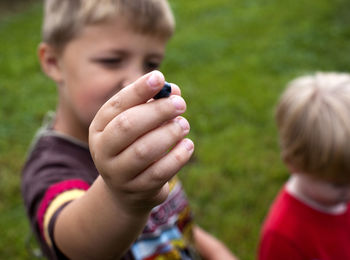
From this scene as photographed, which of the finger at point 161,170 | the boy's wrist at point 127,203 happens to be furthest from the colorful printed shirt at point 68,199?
the finger at point 161,170

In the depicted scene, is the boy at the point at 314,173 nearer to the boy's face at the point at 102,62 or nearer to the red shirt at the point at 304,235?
the red shirt at the point at 304,235

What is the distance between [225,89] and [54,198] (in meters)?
3.73

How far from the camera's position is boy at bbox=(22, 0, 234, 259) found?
0.70 metres

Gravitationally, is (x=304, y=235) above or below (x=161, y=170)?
below

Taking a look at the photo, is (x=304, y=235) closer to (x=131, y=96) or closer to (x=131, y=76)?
(x=131, y=76)

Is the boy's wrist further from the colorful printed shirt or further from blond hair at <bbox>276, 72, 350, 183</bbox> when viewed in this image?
blond hair at <bbox>276, 72, 350, 183</bbox>

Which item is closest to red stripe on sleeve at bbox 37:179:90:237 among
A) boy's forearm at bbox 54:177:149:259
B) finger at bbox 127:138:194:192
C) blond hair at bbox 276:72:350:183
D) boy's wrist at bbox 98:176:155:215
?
boy's forearm at bbox 54:177:149:259

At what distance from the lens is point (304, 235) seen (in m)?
1.81

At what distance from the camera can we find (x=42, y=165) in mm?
1221

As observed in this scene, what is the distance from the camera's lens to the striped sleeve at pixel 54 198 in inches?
39.7

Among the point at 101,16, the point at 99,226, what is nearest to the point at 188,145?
the point at 99,226

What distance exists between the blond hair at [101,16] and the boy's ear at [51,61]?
0.03m

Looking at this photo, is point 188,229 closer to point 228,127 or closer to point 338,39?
point 228,127

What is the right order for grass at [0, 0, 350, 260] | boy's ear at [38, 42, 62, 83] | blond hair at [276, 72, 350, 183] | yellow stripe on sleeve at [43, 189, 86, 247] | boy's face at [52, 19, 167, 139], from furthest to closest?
grass at [0, 0, 350, 260] → blond hair at [276, 72, 350, 183] → boy's ear at [38, 42, 62, 83] → boy's face at [52, 19, 167, 139] → yellow stripe on sleeve at [43, 189, 86, 247]
